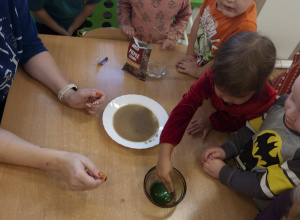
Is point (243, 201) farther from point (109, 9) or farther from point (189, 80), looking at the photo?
point (109, 9)

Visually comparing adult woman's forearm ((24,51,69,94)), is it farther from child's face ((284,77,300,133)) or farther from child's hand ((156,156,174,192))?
child's face ((284,77,300,133))

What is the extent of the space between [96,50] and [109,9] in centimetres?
111

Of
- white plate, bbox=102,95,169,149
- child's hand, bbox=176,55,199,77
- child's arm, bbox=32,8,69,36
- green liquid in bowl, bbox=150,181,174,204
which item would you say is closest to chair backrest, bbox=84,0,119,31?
child's arm, bbox=32,8,69,36

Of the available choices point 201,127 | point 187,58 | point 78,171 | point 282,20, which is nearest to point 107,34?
point 187,58

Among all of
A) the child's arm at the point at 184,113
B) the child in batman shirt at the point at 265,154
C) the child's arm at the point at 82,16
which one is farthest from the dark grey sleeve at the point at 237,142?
the child's arm at the point at 82,16

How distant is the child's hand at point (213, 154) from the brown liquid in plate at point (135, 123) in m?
0.20

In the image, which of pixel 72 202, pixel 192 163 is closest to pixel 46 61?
pixel 72 202

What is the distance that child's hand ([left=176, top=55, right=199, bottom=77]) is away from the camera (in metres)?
1.14

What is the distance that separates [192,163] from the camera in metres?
0.85

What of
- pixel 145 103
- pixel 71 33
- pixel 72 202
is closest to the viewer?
pixel 72 202

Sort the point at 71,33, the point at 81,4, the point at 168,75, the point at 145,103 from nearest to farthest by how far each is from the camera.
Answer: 1. the point at 145,103
2. the point at 168,75
3. the point at 81,4
4. the point at 71,33

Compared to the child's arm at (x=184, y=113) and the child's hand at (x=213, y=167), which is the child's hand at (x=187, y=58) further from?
the child's hand at (x=213, y=167)

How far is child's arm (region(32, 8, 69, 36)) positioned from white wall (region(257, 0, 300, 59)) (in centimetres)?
157

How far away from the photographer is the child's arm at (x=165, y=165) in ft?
2.43
